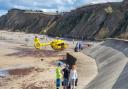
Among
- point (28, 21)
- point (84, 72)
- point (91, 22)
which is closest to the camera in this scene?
point (84, 72)

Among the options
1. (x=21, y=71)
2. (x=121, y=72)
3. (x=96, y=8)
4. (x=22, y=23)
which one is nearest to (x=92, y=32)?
(x=96, y=8)

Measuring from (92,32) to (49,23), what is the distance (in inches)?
2096

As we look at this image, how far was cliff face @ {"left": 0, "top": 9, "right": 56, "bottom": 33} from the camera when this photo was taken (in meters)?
151

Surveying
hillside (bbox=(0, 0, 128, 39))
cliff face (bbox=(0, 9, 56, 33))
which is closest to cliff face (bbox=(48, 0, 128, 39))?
hillside (bbox=(0, 0, 128, 39))

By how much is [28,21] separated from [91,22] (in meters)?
76.1

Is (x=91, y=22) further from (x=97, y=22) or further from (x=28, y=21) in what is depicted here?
(x=28, y=21)

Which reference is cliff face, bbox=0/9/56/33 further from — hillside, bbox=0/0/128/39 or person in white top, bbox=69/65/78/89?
person in white top, bbox=69/65/78/89

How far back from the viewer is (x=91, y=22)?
99.6 metres

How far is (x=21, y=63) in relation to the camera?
4128 centimetres

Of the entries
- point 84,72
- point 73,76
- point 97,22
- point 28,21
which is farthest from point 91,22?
point 73,76

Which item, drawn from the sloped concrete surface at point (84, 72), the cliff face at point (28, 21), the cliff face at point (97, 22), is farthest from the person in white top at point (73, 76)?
the cliff face at point (28, 21)

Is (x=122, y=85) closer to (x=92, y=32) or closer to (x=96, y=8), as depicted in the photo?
(x=92, y=32)

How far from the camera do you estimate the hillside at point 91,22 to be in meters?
83.4

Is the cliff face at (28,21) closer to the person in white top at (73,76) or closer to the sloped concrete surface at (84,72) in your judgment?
the sloped concrete surface at (84,72)
